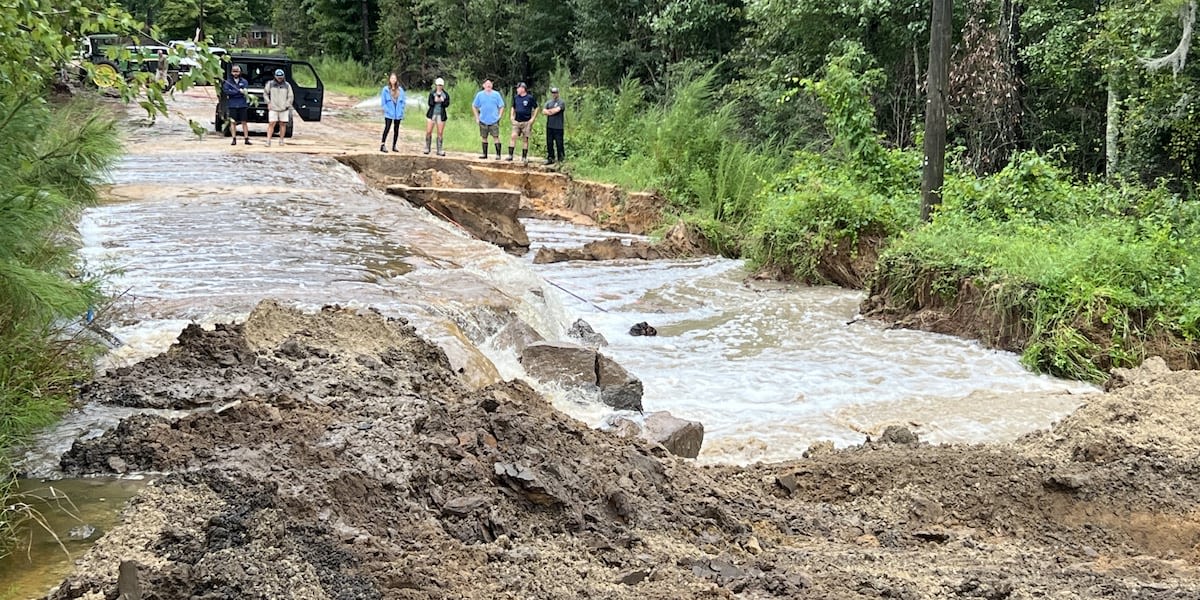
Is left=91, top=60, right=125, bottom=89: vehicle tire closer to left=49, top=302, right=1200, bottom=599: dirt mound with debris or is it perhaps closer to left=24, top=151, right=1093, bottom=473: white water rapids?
left=49, top=302, right=1200, bottom=599: dirt mound with debris

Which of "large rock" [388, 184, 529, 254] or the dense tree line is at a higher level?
the dense tree line

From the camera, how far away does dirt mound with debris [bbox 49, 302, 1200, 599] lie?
3.38 m

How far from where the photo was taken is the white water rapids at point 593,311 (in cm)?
732

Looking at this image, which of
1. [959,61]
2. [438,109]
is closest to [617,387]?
[959,61]

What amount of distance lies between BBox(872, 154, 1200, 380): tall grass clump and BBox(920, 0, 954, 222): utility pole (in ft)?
0.91

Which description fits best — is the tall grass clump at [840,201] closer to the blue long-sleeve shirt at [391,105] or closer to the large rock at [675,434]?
the large rock at [675,434]

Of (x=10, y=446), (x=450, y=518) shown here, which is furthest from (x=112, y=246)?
(x=450, y=518)

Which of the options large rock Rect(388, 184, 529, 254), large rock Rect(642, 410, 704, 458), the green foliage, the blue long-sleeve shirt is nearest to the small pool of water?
large rock Rect(642, 410, 704, 458)

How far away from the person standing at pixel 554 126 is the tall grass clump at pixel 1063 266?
8.92 m

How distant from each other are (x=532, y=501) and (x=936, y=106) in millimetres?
9932

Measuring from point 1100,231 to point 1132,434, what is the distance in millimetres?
5491

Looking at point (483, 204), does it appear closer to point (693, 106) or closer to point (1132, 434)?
point (693, 106)

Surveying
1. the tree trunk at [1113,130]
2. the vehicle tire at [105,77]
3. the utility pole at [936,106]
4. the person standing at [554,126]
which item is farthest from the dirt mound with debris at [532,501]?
the person standing at [554,126]

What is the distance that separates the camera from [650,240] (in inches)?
662
